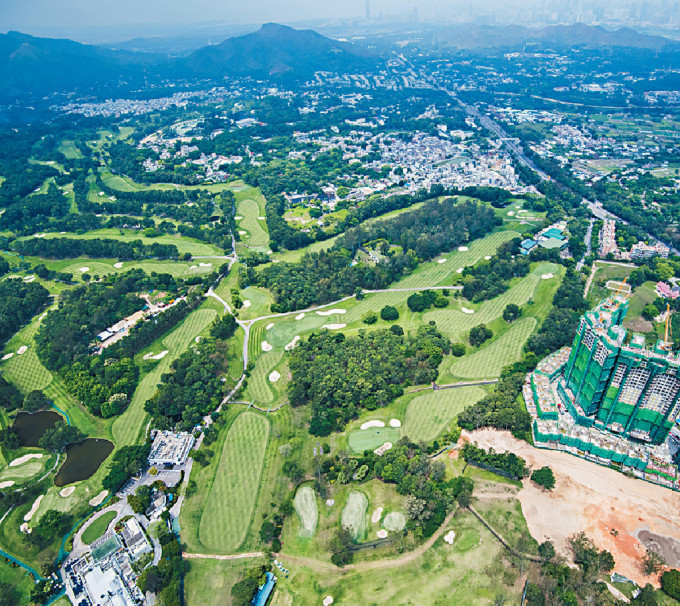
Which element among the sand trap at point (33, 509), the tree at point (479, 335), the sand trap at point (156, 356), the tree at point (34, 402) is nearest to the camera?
the sand trap at point (33, 509)

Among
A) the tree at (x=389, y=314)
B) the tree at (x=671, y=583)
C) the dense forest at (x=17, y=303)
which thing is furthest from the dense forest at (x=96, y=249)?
the tree at (x=671, y=583)

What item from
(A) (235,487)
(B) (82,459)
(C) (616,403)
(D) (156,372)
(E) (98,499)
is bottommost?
(D) (156,372)

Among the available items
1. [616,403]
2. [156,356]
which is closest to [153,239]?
[156,356]

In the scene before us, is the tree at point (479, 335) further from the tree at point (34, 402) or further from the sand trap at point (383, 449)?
the tree at point (34, 402)

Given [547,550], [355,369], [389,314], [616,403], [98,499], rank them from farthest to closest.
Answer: [389,314] → [355,369] → [616,403] → [98,499] → [547,550]

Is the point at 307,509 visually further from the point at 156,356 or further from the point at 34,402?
the point at 34,402

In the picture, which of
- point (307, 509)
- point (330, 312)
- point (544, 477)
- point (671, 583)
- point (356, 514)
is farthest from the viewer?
point (330, 312)

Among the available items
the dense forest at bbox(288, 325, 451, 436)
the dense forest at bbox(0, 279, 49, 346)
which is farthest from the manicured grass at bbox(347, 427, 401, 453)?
the dense forest at bbox(0, 279, 49, 346)
